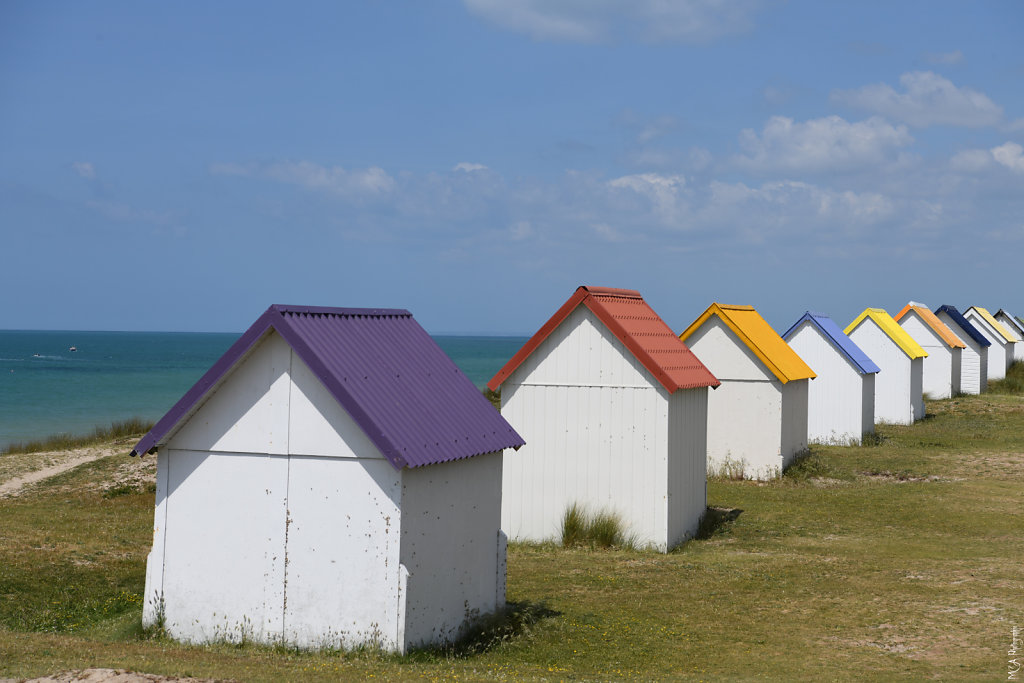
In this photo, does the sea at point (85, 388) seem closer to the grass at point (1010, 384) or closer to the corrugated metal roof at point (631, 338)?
the corrugated metal roof at point (631, 338)

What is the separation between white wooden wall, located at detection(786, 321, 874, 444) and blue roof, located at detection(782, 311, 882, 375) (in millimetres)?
161

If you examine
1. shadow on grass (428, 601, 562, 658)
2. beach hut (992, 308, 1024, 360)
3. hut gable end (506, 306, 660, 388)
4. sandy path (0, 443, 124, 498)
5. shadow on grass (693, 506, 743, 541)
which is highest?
beach hut (992, 308, 1024, 360)

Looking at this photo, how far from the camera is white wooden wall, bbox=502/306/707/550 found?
63.3 feet

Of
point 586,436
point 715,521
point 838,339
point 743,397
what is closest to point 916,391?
point 838,339

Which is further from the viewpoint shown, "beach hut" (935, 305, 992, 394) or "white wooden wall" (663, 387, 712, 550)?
"beach hut" (935, 305, 992, 394)

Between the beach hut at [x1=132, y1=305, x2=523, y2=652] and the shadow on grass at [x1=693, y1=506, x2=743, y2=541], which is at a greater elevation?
the beach hut at [x1=132, y1=305, x2=523, y2=652]

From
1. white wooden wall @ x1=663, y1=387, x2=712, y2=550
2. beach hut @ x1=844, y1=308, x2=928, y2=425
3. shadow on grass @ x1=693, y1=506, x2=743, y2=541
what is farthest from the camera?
beach hut @ x1=844, y1=308, x2=928, y2=425

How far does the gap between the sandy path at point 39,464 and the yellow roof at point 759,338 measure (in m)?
16.9

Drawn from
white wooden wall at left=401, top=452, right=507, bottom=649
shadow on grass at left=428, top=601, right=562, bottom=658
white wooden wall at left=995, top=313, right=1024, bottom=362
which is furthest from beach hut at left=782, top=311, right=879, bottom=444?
white wooden wall at left=995, top=313, right=1024, bottom=362

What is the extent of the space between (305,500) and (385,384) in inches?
61.7

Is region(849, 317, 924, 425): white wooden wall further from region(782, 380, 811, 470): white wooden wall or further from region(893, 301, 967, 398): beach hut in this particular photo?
region(782, 380, 811, 470): white wooden wall

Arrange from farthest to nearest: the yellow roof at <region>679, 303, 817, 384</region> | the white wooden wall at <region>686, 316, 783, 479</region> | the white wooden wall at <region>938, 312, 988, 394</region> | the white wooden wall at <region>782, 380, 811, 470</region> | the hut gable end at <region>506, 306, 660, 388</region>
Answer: the white wooden wall at <region>938, 312, 988, 394</region> < the white wooden wall at <region>782, 380, 811, 470</region> < the white wooden wall at <region>686, 316, 783, 479</region> < the yellow roof at <region>679, 303, 817, 384</region> < the hut gable end at <region>506, 306, 660, 388</region>

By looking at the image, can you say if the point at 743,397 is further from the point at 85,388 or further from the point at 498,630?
the point at 85,388

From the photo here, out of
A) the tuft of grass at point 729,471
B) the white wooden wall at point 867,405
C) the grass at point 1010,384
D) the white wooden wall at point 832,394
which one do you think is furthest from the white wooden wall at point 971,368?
the tuft of grass at point 729,471
